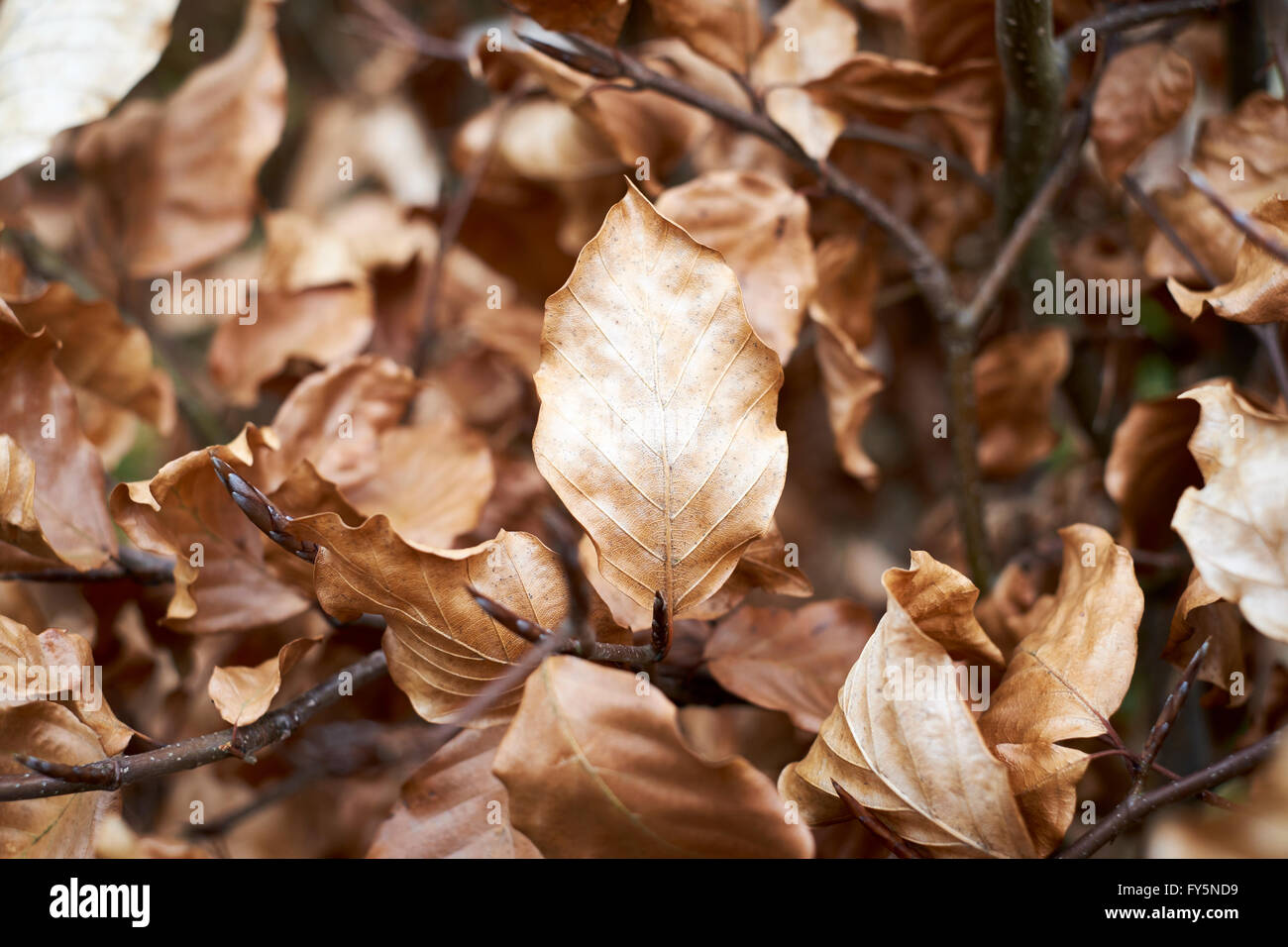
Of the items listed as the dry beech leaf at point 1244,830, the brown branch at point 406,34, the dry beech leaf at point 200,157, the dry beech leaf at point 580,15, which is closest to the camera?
the dry beech leaf at point 1244,830

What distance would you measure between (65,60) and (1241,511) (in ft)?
1.64

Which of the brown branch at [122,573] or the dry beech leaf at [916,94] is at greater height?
the dry beech leaf at [916,94]

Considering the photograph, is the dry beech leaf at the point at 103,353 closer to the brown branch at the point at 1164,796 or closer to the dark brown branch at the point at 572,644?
the dark brown branch at the point at 572,644

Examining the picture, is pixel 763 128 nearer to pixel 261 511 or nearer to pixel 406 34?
pixel 261 511

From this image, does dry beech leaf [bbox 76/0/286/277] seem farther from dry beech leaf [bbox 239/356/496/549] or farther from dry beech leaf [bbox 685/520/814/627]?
dry beech leaf [bbox 685/520/814/627]

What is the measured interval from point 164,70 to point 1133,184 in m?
0.72

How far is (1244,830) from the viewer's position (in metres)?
0.24

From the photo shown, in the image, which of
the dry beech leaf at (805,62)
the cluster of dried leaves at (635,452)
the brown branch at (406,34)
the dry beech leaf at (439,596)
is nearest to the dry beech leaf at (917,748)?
the cluster of dried leaves at (635,452)

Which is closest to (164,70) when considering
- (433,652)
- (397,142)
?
(397,142)

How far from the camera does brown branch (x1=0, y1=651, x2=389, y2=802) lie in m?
0.29

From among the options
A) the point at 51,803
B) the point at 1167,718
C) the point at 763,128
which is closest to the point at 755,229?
the point at 763,128

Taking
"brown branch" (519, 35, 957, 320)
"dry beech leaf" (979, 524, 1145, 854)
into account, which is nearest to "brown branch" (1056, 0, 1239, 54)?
"brown branch" (519, 35, 957, 320)

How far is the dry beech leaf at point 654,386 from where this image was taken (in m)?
0.29

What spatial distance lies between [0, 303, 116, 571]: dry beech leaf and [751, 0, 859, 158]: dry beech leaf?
0.34m
